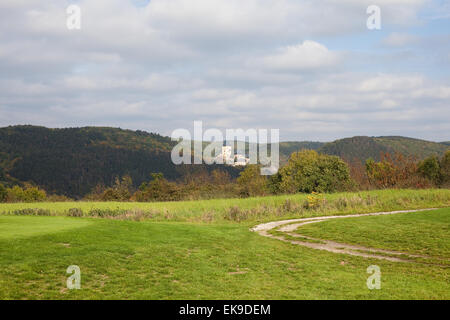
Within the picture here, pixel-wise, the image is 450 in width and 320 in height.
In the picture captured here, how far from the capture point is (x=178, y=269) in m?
9.93

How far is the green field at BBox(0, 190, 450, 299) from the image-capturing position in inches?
312

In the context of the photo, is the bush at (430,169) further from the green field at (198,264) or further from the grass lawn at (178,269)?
the grass lawn at (178,269)

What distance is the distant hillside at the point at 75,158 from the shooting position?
85062mm

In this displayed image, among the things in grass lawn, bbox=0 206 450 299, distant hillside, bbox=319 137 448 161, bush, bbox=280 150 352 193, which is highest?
distant hillside, bbox=319 137 448 161

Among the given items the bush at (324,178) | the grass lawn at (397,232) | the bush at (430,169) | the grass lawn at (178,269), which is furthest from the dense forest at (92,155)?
the grass lawn at (178,269)

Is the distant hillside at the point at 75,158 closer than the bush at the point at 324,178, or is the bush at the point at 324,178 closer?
the bush at the point at 324,178

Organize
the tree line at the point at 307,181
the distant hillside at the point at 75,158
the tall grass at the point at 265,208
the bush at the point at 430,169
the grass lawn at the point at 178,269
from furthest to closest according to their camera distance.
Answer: the distant hillside at the point at 75,158 < the bush at the point at 430,169 < the tree line at the point at 307,181 < the tall grass at the point at 265,208 < the grass lawn at the point at 178,269

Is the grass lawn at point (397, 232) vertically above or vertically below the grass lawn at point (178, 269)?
below

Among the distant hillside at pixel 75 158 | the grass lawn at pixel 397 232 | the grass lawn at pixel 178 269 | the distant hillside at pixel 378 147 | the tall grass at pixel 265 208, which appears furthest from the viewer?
the distant hillside at pixel 378 147

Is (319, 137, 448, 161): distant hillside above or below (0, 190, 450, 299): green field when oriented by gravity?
above

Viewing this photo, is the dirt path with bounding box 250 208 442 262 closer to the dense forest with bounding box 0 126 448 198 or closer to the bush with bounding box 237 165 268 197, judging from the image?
the bush with bounding box 237 165 268 197

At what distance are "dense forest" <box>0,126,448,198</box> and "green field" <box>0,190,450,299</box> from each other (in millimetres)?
59345

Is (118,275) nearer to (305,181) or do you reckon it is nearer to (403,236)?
Answer: (403,236)

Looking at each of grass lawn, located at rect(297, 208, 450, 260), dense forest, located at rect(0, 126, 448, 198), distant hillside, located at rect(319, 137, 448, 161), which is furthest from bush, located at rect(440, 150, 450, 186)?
distant hillside, located at rect(319, 137, 448, 161)
